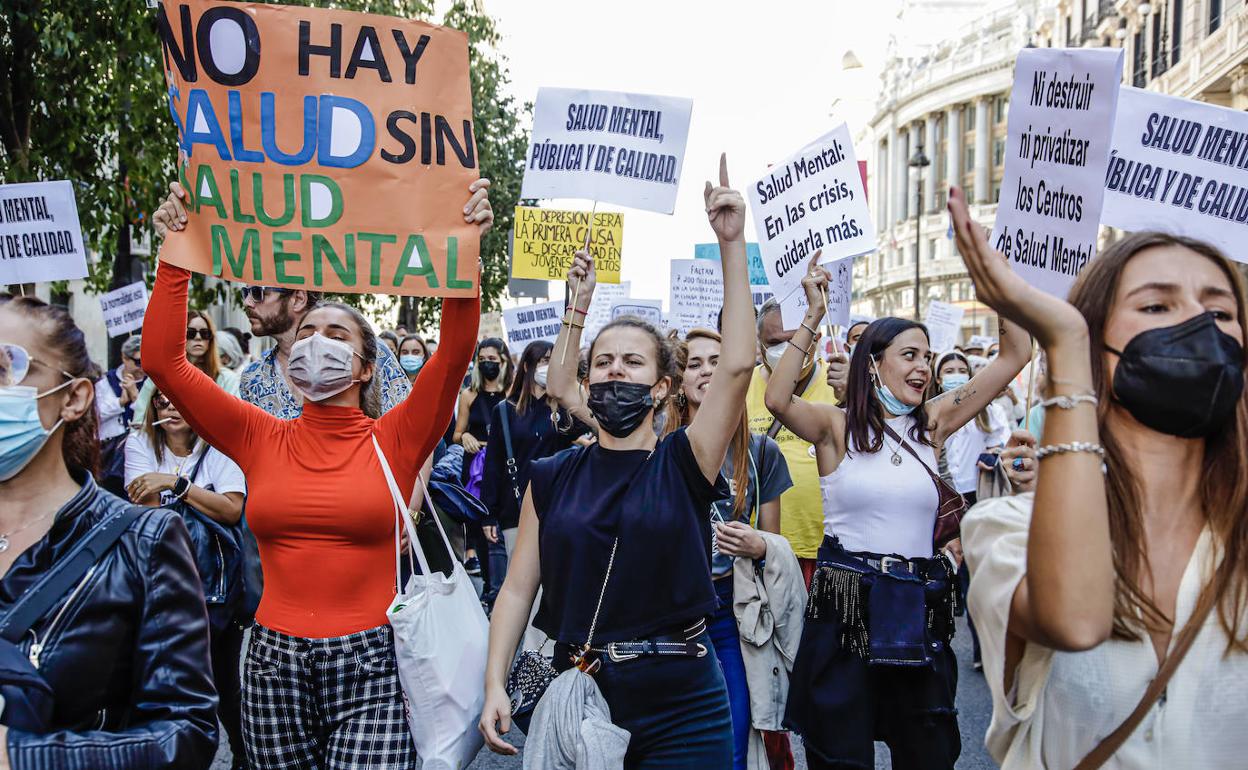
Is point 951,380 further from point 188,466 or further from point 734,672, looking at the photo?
point 188,466

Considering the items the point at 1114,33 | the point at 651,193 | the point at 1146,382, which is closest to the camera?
the point at 1146,382

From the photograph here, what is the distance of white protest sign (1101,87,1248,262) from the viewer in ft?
14.4

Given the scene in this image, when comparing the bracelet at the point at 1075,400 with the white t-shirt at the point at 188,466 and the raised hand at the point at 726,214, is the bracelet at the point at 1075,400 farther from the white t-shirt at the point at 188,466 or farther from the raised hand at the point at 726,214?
the white t-shirt at the point at 188,466

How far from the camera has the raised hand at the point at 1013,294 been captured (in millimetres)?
1959

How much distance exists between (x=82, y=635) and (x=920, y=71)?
101265 millimetres

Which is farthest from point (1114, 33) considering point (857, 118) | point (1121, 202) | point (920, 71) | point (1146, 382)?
point (857, 118)

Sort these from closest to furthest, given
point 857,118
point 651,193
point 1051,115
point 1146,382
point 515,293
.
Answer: point 1146,382, point 1051,115, point 651,193, point 515,293, point 857,118

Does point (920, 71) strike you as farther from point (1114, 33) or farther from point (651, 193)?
point (651, 193)

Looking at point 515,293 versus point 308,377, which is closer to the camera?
point 308,377

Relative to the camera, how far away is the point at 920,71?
96.7 m

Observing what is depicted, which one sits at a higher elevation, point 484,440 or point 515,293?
point 515,293

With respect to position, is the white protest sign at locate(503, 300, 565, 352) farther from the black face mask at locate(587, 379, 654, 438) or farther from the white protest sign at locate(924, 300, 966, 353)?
the black face mask at locate(587, 379, 654, 438)

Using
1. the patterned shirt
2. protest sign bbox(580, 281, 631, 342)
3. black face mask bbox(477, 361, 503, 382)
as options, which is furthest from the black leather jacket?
protest sign bbox(580, 281, 631, 342)

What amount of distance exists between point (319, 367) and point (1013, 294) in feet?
7.73
